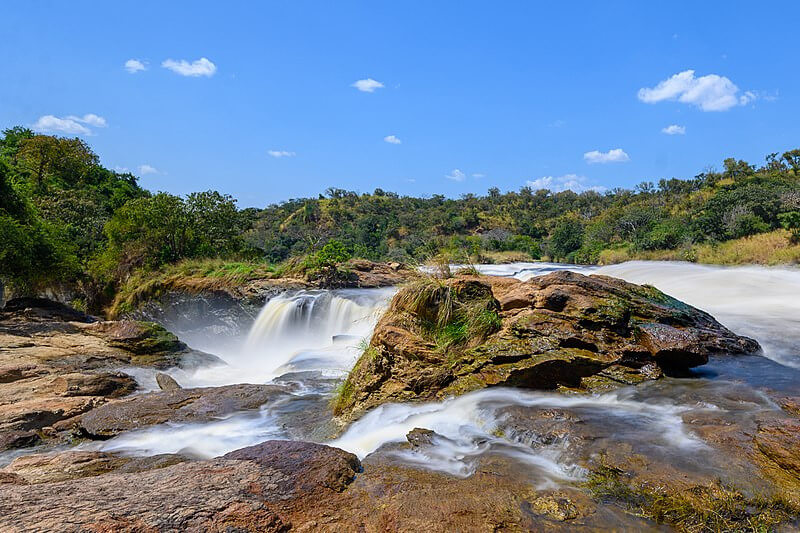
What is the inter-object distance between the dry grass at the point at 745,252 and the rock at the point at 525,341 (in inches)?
795

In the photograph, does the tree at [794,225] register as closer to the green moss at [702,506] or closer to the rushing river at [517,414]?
the rushing river at [517,414]

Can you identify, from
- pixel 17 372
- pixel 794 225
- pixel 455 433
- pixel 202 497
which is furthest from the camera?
pixel 794 225

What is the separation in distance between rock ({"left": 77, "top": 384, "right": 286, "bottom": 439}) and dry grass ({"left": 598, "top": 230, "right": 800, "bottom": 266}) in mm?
25519

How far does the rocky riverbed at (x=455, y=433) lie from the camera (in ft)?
9.10

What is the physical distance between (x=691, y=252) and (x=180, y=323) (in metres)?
29.3

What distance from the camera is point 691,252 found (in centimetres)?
2755

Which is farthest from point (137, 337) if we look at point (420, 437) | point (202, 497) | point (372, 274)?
point (202, 497)

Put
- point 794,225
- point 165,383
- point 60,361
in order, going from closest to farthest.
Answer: point 165,383, point 60,361, point 794,225

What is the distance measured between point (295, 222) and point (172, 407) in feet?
187

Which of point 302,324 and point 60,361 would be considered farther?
point 302,324

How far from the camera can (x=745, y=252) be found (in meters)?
24.6

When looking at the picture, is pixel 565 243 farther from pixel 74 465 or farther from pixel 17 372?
pixel 74 465

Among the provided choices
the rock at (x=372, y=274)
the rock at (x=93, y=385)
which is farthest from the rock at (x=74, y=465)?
the rock at (x=372, y=274)

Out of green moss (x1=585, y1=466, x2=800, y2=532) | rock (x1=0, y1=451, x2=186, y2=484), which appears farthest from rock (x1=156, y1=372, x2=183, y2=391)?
green moss (x1=585, y1=466, x2=800, y2=532)
